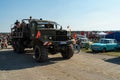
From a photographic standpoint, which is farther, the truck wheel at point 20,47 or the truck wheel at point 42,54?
the truck wheel at point 20,47

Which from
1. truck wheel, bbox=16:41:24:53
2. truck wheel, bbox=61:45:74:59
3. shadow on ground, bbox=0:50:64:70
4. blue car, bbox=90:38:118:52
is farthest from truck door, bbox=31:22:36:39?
blue car, bbox=90:38:118:52

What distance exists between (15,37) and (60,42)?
766 centimetres

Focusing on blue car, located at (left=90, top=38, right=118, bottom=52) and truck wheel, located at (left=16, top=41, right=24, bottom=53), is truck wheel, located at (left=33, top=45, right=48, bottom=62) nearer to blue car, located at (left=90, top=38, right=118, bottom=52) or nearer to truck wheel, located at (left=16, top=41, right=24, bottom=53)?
truck wheel, located at (left=16, top=41, right=24, bottom=53)

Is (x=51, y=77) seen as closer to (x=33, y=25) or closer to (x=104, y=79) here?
(x=104, y=79)

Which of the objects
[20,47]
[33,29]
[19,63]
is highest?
[33,29]

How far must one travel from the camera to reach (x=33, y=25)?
15.9 meters

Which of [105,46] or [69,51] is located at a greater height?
[69,51]

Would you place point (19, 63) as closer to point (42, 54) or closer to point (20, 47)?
point (42, 54)

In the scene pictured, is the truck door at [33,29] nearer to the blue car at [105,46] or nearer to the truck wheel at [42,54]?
the truck wheel at [42,54]

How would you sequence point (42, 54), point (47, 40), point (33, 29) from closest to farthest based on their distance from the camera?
point (42, 54)
point (47, 40)
point (33, 29)

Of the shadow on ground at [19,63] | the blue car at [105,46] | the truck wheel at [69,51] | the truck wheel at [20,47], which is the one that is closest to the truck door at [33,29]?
the shadow on ground at [19,63]

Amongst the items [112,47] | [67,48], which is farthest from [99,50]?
[67,48]

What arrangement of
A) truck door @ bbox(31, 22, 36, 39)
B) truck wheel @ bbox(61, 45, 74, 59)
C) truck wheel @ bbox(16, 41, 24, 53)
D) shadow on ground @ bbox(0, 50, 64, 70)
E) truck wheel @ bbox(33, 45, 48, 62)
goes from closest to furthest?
shadow on ground @ bbox(0, 50, 64, 70) → truck wheel @ bbox(33, 45, 48, 62) → truck wheel @ bbox(61, 45, 74, 59) → truck door @ bbox(31, 22, 36, 39) → truck wheel @ bbox(16, 41, 24, 53)

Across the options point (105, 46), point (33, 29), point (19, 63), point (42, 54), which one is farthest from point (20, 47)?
point (105, 46)
